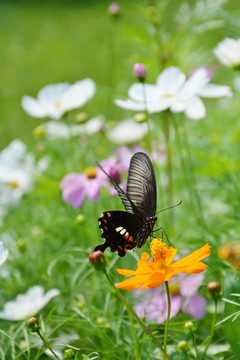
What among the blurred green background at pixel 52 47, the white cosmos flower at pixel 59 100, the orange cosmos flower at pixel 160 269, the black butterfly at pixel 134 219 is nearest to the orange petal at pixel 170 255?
the orange cosmos flower at pixel 160 269

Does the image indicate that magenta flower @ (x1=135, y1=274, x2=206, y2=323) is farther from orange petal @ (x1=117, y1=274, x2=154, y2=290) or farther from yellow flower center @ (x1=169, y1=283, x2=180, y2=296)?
orange petal @ (x1=117, y1=274, x2=154, y2=290)

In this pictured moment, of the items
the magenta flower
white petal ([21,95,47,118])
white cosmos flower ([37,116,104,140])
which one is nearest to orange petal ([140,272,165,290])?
the magenta flower

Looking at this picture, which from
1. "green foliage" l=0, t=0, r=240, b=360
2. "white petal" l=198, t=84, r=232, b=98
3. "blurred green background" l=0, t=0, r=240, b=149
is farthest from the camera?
"blurred green background" l=0, t=0, r=240, b=149

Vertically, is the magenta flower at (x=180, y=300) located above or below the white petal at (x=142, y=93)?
below

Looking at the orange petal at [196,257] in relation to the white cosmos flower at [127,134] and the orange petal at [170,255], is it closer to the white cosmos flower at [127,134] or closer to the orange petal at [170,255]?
the orange petal at [170,255]

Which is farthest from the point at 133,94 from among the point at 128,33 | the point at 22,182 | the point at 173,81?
the point at 22,182
